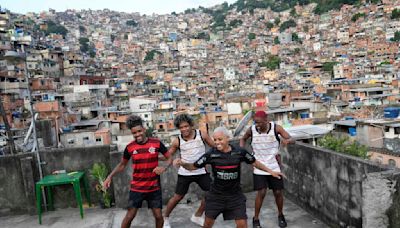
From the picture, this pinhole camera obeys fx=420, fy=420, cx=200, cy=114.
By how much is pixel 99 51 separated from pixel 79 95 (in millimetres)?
100433

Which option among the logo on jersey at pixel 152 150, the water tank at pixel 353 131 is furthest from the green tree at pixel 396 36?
the logo on jersey at pixel 152 150

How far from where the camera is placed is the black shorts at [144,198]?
4297 millimetres

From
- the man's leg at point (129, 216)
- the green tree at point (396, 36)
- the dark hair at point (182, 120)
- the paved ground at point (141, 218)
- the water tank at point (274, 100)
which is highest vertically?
the green tree at point (396, 36)

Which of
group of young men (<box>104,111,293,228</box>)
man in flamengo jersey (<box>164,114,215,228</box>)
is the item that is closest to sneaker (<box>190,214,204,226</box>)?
group of young men (<box>104,111,293,228</box>)

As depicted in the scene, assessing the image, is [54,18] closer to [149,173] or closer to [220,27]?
[220,27]

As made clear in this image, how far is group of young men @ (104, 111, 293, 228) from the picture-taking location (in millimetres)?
3766

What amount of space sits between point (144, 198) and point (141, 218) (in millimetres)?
1152

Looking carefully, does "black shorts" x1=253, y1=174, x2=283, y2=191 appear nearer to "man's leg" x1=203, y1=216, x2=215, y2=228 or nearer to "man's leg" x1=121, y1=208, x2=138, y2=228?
"man's leg" x1=203, y1=216, x2=215, y2=228

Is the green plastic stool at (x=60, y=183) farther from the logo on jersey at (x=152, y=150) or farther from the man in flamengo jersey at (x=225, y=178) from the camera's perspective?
the man in flamengo jersey at (x=225, y=178)

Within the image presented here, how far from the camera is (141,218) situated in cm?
536

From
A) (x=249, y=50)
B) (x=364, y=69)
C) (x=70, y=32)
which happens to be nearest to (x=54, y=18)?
(x=70, y=32)

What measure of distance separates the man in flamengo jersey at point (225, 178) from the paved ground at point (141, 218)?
1.14 m

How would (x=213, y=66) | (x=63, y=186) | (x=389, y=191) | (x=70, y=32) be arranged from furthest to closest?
(x=70, y=32) < (x=213, y=66) < (x=63, y=186) < (x=389, y=191)

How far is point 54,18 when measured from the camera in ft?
570
